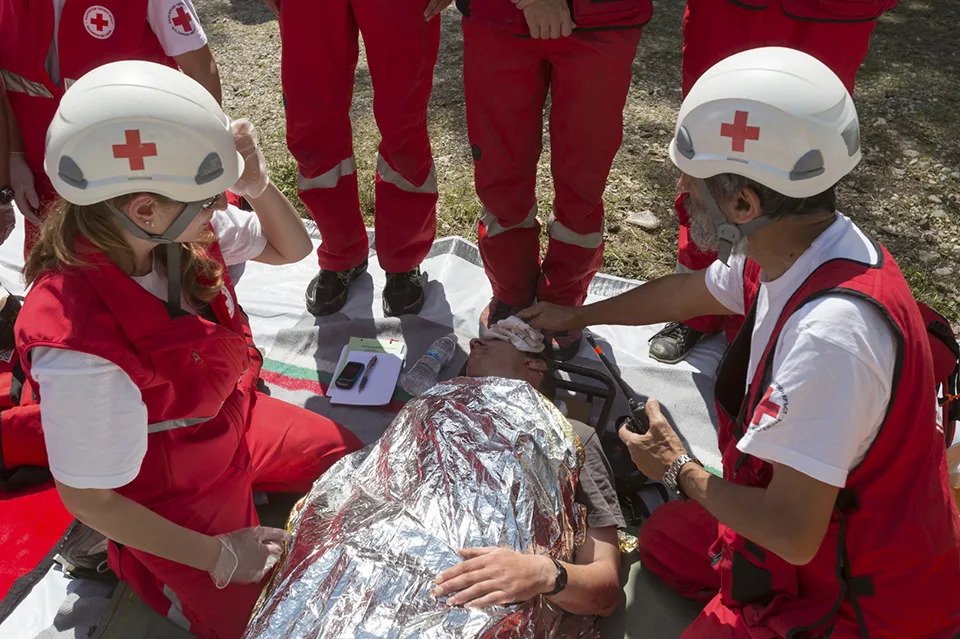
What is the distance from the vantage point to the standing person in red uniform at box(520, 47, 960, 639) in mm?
1723

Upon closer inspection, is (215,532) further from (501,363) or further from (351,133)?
(351,133)

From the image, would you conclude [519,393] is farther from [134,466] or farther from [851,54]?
[851,54]

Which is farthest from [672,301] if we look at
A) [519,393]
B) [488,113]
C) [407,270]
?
[407,270]

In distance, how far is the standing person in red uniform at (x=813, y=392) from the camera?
5.65 ft

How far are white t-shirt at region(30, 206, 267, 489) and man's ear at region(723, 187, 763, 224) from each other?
1.65m

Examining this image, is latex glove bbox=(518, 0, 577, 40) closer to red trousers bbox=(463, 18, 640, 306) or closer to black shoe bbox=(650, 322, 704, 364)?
red trousers bbox=(463, 18, 640, 306)

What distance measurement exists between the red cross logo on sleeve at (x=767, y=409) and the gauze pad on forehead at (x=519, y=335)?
1180 millimetres

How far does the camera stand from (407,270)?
13.1ft

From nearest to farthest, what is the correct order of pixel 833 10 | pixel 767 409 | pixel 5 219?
1. pixel 767 409
2. pixel 833 10
3. pixel 5 219

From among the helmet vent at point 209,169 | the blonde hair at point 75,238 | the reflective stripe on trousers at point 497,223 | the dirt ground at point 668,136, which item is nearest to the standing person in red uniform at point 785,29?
the reflective stripe on trousers at point 497,223

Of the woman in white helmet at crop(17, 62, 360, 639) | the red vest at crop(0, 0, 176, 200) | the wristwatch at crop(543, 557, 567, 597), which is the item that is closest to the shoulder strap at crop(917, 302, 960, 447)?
the wristwatch at crop(543, 557, 567, 597)

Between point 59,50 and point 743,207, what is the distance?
2.55 meters

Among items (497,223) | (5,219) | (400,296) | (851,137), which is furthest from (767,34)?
(5,219)

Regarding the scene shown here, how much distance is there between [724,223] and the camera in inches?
78.5
